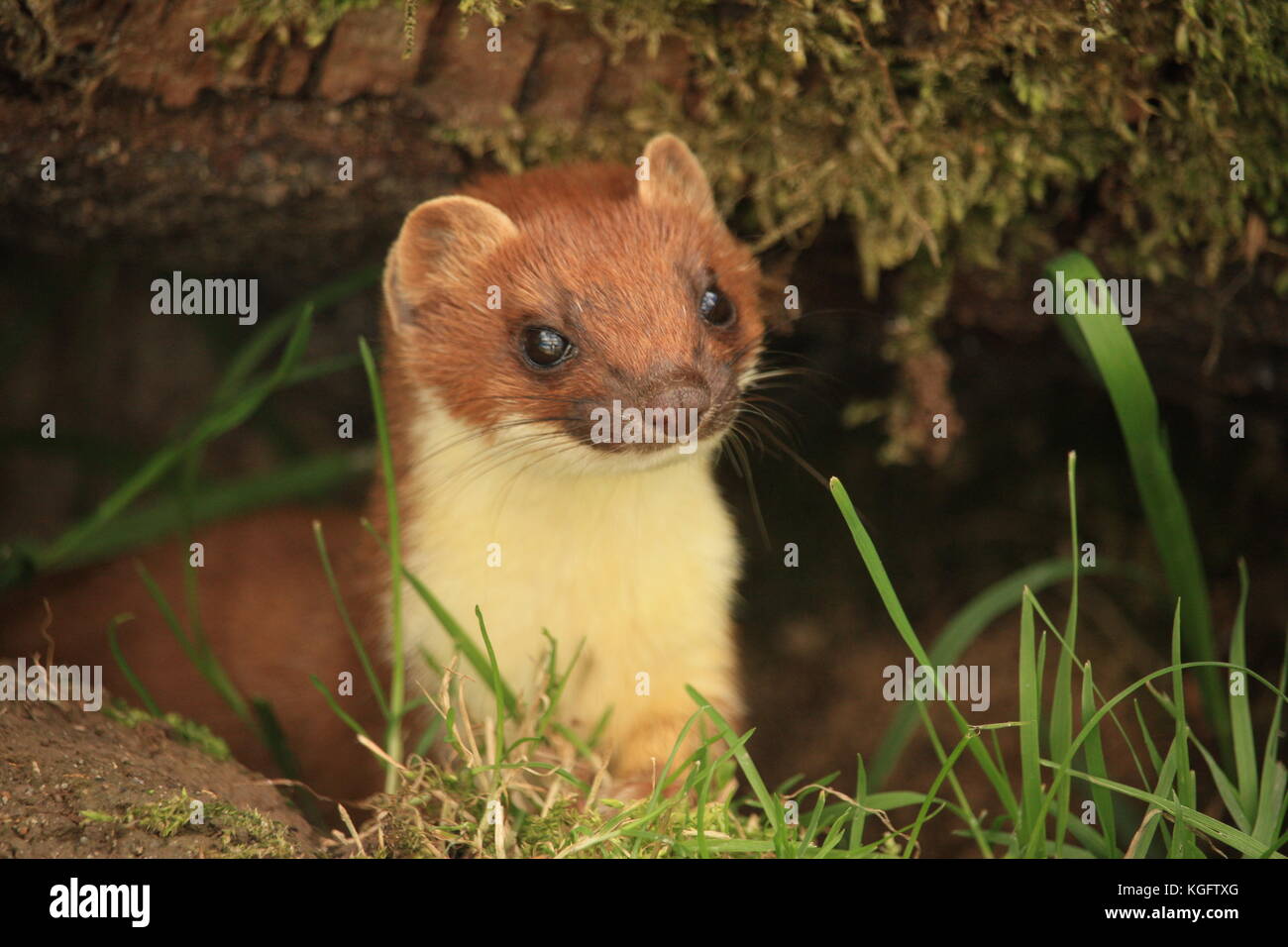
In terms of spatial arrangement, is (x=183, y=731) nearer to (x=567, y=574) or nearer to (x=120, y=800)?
(x=120, y=800)

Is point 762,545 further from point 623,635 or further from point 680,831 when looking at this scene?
point 680,831

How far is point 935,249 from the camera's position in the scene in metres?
2.96

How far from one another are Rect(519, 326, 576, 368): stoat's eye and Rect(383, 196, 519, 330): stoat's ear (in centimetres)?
25

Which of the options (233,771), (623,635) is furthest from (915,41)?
(233,771)

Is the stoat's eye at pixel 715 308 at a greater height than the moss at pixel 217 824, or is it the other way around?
the stoat's eye at pixel 715 308

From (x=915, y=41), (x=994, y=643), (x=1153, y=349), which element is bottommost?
(x=994, y=643)

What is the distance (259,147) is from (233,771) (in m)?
1.64

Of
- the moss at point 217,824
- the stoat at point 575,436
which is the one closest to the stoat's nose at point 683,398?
the stoat at point 575,436

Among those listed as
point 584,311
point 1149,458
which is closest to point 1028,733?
point 1149,458

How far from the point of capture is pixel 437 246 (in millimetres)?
2684

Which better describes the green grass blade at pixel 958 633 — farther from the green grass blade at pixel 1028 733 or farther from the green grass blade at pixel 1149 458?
the green grass blade at pixel 1028 733

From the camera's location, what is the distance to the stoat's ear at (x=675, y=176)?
2725 millimetres

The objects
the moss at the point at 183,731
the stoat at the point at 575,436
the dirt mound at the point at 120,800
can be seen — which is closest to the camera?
the dirt mound at the point at 120,800

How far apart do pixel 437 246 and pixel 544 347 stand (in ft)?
1.37
